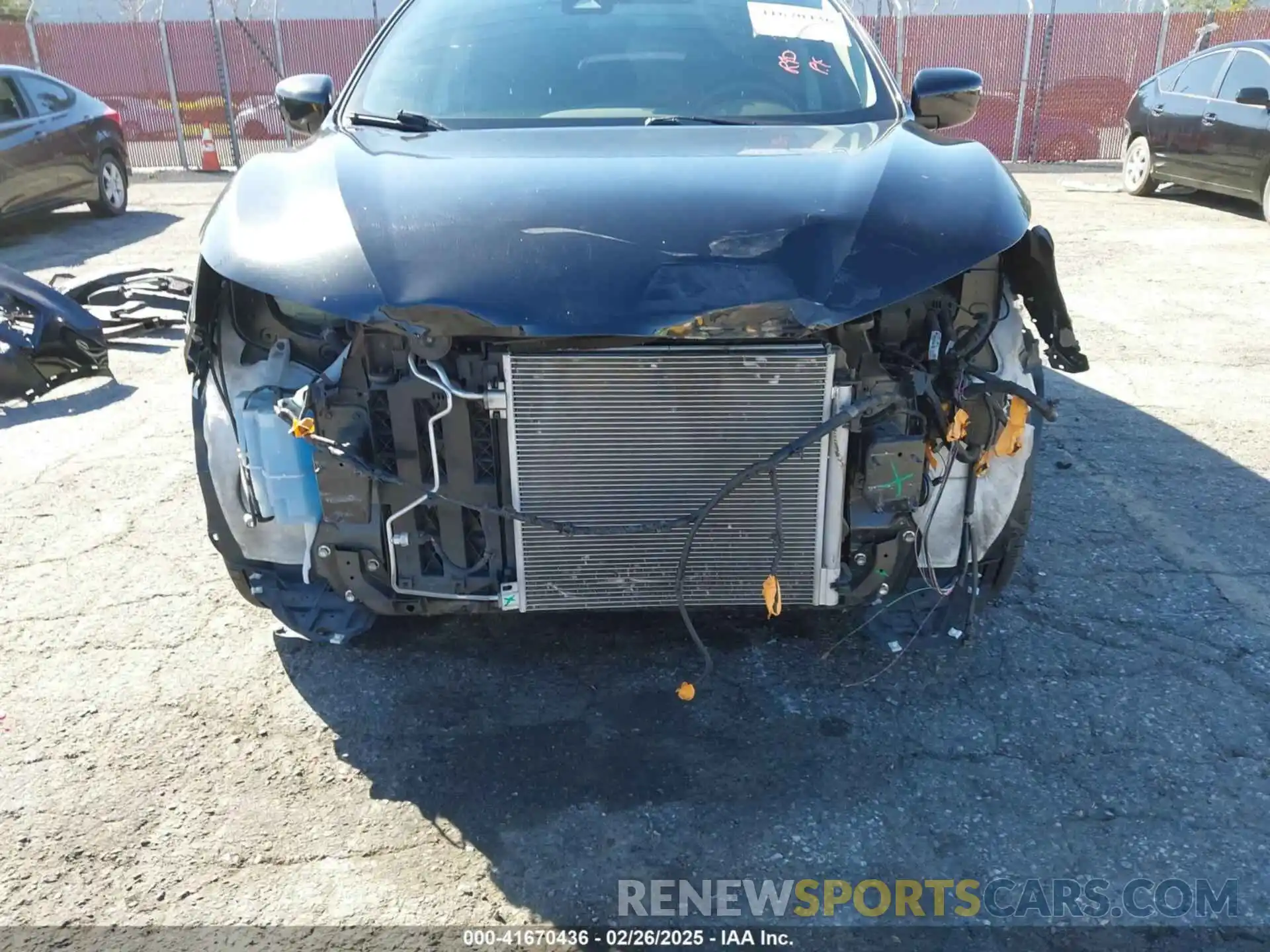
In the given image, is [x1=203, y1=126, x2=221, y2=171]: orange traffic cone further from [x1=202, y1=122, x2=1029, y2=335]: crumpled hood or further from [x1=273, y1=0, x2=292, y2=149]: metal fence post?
[x1=202, y1=122, x2=1029, y2=335]: crumpled hood

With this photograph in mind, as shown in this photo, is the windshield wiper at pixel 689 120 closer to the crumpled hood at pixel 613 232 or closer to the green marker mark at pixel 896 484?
the crumpled hood at pixel 613 232

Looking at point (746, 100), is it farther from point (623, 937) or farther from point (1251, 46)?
point (1251, 46)

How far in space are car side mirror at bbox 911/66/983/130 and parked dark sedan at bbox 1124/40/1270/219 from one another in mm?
6963

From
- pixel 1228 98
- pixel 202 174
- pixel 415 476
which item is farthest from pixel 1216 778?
pixel 202 174

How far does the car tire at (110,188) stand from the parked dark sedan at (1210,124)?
10.6m

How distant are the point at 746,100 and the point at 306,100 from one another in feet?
5.03

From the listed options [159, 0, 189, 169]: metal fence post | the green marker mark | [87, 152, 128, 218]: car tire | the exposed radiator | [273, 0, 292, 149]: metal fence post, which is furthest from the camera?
[273, 0, 292, 149]: metal fence post

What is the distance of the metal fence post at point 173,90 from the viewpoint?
15266mm

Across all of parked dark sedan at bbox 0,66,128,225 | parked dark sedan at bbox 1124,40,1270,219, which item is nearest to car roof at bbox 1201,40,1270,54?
parked dark sedan at bbox 1124,40,1270,219

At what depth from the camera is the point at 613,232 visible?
226cm

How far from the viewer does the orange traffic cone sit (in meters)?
14.8

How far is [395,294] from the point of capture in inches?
84.4

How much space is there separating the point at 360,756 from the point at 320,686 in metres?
0.35

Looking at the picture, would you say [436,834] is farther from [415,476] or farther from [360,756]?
[415,476]
